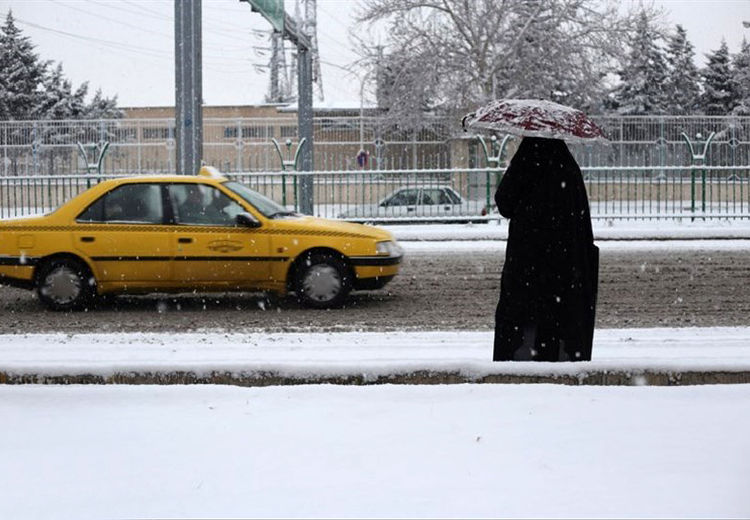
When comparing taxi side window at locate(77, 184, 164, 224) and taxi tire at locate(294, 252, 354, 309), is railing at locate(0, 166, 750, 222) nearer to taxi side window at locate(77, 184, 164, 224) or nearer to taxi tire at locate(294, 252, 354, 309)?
taxi side window at locate(77, 184, 164, 224)

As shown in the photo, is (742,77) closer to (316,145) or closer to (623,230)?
(316,145)

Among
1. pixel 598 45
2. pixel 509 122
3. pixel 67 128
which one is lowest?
pixel 509 122

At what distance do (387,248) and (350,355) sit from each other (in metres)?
4.72

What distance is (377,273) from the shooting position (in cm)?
1072

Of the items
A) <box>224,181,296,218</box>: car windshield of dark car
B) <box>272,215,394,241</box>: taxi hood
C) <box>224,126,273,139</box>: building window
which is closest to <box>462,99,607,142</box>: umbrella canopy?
<box>272,215,394,241</box>: taxi hood

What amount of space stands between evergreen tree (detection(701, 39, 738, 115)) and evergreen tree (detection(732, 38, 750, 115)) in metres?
0.75

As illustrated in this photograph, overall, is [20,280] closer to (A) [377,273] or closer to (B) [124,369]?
(A) [377,273]

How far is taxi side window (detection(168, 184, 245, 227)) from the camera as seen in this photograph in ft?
35.0

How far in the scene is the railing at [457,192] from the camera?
2194cm

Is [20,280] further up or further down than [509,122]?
further down

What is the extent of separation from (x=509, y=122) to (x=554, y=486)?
8.39 feet

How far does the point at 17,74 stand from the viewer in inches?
2051

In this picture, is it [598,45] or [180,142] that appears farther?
[598,45]

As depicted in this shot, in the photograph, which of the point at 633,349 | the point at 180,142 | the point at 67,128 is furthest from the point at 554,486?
the point at 67,128
